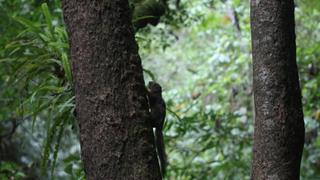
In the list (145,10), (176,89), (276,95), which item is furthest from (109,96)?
(176,89)

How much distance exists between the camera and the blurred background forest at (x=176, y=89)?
1940 millimetres

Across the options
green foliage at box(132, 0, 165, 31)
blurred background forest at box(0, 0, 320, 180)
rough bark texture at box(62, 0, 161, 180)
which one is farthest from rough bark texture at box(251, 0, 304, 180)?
green foliage at box(132, 0, 165, 31)

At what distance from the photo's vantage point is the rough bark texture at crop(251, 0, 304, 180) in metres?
1.44

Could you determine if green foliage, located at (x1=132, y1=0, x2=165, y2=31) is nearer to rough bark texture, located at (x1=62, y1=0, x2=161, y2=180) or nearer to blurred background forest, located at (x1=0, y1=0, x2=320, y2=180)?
blurred background forest, located at (x1=0, y1=0, x2=320, y2=180)

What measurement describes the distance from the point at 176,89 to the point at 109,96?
447 cm

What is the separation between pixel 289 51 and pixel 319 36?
13.2ft

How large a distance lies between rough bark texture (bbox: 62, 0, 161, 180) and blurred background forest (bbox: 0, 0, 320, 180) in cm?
40

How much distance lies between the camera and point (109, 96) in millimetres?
1278

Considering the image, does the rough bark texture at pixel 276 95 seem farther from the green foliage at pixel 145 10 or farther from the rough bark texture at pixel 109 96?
the green foliage at pixel 145 10

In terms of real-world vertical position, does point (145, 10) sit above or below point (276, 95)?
above

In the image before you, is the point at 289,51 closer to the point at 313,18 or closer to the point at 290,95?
the point at 290,95

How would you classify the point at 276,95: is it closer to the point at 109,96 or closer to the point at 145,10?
the point at 109,96

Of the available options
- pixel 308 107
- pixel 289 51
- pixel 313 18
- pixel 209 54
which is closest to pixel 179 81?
pixel 209 54

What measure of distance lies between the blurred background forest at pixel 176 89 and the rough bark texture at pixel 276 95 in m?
0.51
